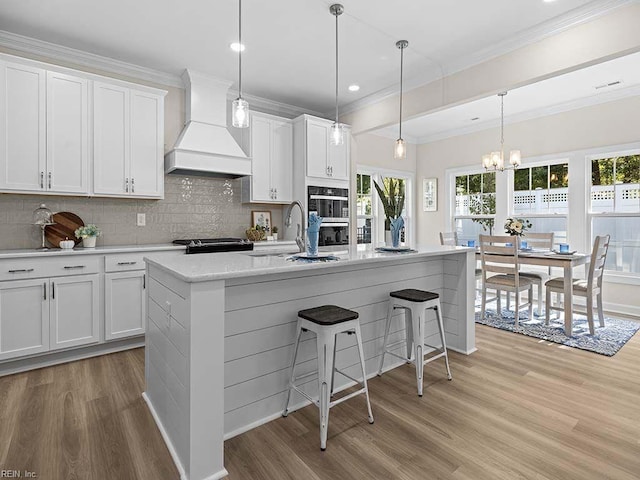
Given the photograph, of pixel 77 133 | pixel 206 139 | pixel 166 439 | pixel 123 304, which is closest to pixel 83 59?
pixel 77 133

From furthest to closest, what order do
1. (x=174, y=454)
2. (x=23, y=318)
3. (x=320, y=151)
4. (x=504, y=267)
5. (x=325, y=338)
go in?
1. (x=320, y=151)
2. (x=504, y=267)
3. (x=23, y=318)
4. (x=325, y=338)
5. (x=174, y=454)

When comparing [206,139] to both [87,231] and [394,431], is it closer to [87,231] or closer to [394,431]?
[87,231]

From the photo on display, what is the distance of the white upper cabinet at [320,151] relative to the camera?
15.2ft

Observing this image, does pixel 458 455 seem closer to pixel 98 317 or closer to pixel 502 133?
pixel 98 317

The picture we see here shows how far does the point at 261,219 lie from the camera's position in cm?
480

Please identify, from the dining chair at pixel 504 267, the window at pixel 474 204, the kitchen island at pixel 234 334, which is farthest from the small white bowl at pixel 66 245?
the window at pixel 474 204

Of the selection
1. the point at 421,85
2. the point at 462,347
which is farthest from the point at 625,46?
the point at 462,347

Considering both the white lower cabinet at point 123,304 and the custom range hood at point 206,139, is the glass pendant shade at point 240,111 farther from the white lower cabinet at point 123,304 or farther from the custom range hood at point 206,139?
the white lower cabinet at point 123,304

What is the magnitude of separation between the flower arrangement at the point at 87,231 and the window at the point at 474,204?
5520mm

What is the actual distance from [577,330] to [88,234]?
515 centimetres

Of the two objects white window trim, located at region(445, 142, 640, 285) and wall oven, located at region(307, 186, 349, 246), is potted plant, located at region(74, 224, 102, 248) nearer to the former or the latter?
wall oven, located at region(307, 186, 349, 246)

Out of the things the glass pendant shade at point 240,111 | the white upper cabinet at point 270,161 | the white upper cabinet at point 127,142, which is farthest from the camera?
the white upper cabinet at point 270,161

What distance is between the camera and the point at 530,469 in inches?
67.7

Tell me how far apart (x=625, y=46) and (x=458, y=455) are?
309cm
